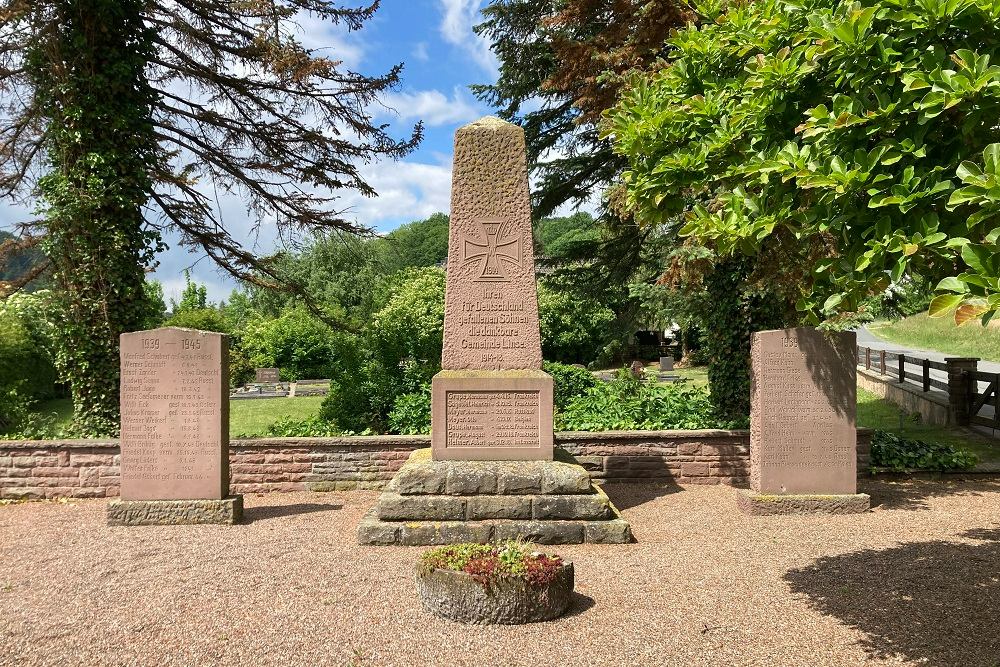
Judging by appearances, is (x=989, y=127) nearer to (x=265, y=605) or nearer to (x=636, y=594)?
(x=636, y=594)

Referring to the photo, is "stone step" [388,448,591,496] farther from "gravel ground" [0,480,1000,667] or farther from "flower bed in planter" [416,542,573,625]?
"flower bed in planter" [416,542,573,625]

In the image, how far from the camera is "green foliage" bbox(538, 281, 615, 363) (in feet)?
104

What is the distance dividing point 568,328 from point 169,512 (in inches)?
1050

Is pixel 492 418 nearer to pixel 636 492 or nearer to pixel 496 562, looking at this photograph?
pixel 496 562

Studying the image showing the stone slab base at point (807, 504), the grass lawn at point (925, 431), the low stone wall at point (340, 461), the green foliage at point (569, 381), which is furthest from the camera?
the green foliage at point (569, 381)

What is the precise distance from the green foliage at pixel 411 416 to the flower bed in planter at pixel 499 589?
5489mm

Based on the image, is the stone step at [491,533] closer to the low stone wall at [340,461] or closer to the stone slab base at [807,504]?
the stone slab base at [807,504]

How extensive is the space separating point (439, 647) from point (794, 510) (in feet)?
15.4

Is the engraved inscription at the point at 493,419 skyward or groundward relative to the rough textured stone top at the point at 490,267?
groundward

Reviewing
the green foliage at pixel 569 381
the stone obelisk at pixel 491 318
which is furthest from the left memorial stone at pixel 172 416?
the green foliage at pixel 569 381

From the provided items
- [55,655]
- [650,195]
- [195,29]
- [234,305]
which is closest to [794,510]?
[650,195]

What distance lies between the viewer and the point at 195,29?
10.6 metres

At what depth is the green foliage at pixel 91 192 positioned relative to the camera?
8984 millimetres

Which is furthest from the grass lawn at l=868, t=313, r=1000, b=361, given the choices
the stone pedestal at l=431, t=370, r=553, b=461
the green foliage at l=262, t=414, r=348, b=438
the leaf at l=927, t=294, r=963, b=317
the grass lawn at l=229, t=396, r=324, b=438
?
the leaf at l=927, t=294, r=963, b=317
